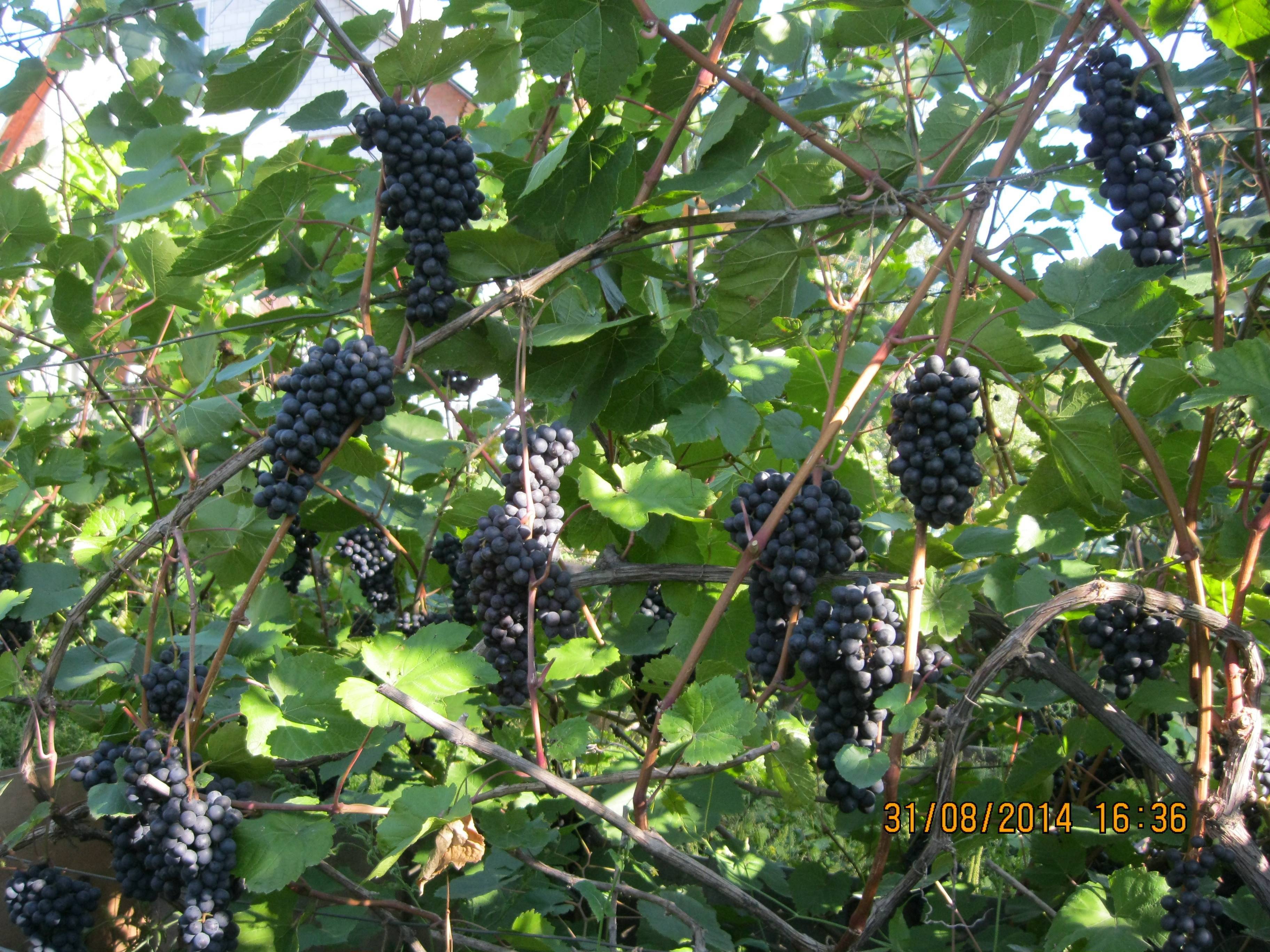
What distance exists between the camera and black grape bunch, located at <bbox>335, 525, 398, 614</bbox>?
8.25 feet

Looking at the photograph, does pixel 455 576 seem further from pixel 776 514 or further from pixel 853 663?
pixel 853 663

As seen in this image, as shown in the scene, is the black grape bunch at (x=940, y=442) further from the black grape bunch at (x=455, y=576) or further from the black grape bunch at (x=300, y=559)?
the black grape bunch at (x=300, y=559)

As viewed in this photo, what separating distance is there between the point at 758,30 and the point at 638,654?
1311mm

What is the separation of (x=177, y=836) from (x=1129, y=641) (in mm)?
1570

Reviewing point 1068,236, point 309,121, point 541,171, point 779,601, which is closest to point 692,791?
point 779,601

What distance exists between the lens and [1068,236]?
2.67 metres

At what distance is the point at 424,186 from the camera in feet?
5.00

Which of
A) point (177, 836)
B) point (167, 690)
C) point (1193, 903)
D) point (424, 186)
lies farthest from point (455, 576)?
point (1193, 903)

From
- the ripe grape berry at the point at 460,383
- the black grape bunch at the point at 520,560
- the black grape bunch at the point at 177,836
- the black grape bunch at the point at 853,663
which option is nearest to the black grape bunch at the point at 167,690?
the black grape bunch at the point at 177,836

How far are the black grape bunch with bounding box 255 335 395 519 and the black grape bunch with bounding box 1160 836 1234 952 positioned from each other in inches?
54.2

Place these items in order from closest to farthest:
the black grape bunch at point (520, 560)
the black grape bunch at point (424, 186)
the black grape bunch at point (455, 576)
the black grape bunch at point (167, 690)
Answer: the black grape bunch at point (520, 560)
the black grape bunch at point (424, 186)
the black grape bunch at point (167, 690)
the black grape bunch at point (455, 576)

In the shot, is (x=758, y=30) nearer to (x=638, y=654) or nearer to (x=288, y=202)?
(x=288, y=202)

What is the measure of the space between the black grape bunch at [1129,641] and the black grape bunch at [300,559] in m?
1.68

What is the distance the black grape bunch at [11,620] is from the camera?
220cm
